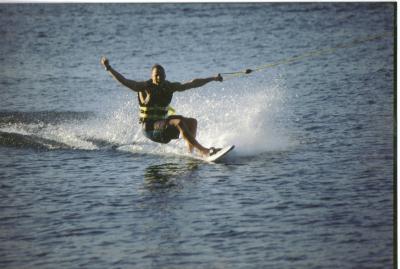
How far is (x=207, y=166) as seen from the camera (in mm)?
10000

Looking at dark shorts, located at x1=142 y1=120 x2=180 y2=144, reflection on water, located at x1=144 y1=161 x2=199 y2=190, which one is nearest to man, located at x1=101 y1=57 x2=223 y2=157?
dark shorts, located at x1=142 y1=120 x2=180 y2=144

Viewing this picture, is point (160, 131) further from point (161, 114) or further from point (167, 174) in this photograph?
point (167, 174)

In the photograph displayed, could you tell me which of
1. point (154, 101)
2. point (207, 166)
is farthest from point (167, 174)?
point (154, 101)

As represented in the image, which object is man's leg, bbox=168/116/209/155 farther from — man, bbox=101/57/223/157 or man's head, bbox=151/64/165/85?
man's head, bbox=151/64/165/85

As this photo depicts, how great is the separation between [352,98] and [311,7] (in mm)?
16220

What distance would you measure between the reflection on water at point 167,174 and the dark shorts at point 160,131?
0.39m

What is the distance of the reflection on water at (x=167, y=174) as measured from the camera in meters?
9.22

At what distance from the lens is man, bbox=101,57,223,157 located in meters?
9.95

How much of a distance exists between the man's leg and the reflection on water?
25cm

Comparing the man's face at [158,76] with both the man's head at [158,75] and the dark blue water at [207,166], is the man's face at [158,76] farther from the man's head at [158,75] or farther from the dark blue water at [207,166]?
the dark blue water at [207,166]

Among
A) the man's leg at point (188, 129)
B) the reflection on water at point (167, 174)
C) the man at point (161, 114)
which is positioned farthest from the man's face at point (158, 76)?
the reflection on water at point (167, 174)

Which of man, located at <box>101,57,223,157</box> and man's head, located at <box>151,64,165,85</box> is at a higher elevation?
man's head, located at <box>151,64,165,85</box>

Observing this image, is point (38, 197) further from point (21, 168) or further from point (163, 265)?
point (163, 265)

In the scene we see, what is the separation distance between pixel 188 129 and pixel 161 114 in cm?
44
